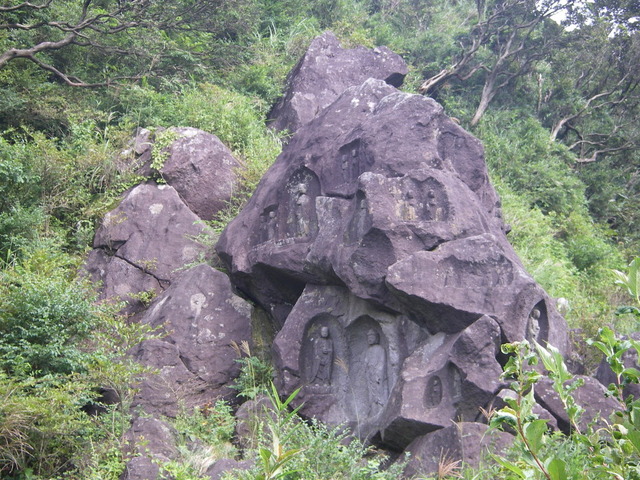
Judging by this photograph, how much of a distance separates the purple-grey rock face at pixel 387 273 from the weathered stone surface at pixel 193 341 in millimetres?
400

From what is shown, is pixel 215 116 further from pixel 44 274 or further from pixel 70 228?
pixel 44 274

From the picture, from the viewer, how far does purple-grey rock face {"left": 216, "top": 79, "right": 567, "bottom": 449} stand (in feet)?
19.2

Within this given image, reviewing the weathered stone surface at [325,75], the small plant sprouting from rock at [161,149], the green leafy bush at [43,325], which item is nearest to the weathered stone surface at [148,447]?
the green leafy bush at [43,325]

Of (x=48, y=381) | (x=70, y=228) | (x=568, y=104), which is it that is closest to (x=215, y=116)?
(x=70, y=228)

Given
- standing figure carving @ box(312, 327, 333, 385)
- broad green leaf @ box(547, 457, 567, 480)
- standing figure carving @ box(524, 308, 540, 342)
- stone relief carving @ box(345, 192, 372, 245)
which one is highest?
broad green leaf @ box(547, 457, 567, 480)

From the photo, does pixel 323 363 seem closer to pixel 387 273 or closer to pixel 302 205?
pixel 387 273

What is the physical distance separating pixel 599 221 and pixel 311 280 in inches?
395

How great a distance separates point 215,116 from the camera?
38.4 ft

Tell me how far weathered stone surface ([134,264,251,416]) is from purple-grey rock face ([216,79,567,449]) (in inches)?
15.8

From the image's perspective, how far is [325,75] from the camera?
43.6ft

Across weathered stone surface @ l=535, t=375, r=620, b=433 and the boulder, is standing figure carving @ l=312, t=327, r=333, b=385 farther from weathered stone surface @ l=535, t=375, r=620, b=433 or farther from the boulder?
the boulder

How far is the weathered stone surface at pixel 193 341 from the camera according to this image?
278 inches

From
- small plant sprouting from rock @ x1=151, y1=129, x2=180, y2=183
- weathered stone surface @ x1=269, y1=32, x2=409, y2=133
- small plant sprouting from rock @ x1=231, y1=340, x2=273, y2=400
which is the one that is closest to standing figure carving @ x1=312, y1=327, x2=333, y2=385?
small plant sprouting from rock @ x1=231, y1=340, x2=273, y2=400

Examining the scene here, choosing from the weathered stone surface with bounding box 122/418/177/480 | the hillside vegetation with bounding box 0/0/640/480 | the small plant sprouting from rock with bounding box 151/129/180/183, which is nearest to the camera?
the weathered stone surface with bounding box 122/418/177/480
